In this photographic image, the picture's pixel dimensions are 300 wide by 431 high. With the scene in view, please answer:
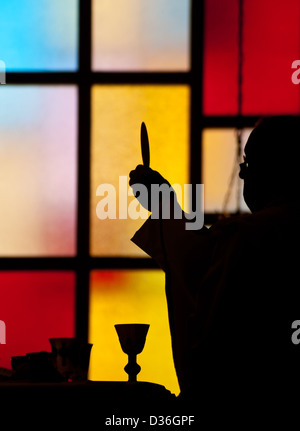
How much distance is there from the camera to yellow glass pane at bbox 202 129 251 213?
353 cm

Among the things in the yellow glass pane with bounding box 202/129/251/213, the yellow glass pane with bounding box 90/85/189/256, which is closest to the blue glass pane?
the yellow glass pane with bounding box 90/85/189/256

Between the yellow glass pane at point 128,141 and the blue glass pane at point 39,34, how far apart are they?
24cm

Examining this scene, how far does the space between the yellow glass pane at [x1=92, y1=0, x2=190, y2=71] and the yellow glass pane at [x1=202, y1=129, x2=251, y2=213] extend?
1.20 ft

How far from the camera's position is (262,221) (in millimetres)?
1903

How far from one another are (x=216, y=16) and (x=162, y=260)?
6.11 feet

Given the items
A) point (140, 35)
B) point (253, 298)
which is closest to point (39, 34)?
point (140, 35)

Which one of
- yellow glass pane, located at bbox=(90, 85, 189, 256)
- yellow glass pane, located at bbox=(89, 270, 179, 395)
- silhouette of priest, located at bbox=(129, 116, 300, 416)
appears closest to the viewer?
silhouette of priest, located at bbox=(129, 116, 300, 416)

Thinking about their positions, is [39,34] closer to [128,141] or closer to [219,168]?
[128,141]

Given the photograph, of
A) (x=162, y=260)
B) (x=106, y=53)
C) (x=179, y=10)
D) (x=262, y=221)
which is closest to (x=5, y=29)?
(x=106, y=53)

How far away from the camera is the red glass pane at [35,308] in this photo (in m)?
3.43

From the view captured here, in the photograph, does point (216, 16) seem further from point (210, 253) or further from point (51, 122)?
point (210, 253)

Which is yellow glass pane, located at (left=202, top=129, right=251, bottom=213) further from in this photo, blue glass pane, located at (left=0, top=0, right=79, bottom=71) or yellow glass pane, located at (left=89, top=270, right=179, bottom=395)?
blue glass pane, located at (left=0, top=0, right=79, bottom=71)

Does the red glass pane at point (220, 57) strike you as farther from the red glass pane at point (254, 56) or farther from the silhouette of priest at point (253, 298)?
the silhouette of priest at point (253, 298)

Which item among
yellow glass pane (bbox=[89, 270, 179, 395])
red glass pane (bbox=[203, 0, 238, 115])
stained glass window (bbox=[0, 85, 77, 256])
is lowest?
yellow glass pane (bbox=[89, 270, 179, 395])
